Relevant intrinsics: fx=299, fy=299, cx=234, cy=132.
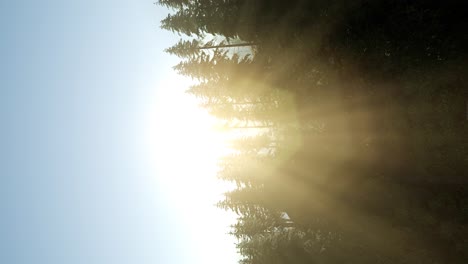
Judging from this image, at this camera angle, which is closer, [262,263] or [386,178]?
[386,178]

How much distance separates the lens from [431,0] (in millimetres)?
8852

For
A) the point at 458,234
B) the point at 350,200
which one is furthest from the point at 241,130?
the point at 458,234

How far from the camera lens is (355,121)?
1055cm

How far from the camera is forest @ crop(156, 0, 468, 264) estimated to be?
8594 mm

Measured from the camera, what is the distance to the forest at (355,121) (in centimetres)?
859

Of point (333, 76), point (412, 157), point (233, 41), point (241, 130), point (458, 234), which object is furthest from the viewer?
point (241, 130)

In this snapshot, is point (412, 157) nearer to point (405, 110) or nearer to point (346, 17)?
point (405, 110)

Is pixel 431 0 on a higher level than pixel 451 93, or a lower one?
higher

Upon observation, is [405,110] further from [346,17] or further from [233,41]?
Answer: [233,41]

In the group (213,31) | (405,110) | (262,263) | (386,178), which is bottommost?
(262,263)

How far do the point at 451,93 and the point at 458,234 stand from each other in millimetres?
4039

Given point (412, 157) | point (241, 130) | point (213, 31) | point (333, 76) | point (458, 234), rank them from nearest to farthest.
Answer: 1. point (458, 234)
2. point (412, 157)
3. point (333, 76)
4. point (213, 31)
5. point (241, 130)

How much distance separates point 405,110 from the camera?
30.2 feet

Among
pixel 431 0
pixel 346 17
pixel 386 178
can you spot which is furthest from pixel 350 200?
pixel 431 0
